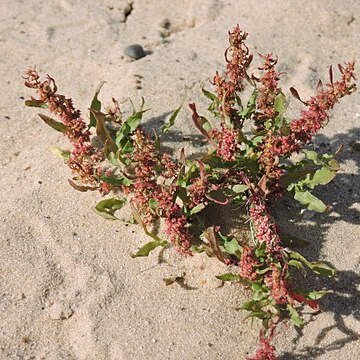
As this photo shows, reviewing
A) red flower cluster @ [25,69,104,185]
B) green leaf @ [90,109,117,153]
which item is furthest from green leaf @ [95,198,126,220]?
green leaf @ [90,109,117,153]

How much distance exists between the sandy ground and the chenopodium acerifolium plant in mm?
154

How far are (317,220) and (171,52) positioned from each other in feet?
6.11

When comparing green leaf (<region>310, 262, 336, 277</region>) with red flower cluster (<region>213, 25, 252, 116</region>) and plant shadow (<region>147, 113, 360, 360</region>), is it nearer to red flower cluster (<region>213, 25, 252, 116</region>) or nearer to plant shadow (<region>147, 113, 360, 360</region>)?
plant shadow (<region>147, 113, 360, 360</region>)

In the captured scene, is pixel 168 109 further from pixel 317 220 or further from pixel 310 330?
pixel 310 330

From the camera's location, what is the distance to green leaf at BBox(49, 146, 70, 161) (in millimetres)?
3422

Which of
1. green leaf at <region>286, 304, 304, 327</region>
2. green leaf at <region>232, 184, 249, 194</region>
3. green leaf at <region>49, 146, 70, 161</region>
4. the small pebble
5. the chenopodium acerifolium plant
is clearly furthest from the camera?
the small pebble

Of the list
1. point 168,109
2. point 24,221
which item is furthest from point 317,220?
point 24,221

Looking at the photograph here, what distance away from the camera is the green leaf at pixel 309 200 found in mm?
2891

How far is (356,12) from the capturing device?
488 cm

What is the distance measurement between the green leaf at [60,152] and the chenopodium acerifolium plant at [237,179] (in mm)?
250

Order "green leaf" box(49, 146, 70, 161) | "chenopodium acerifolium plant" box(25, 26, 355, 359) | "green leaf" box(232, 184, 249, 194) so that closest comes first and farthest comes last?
"chenopodium acerifolium plant" box(25, 26, 355, 359)
"green leaf" box(232, 184, 249, 194)
"green leaf" box(49, 146, 70, 161)

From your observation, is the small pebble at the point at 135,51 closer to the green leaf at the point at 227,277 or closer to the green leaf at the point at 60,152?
the green leaf at the point at 60,152

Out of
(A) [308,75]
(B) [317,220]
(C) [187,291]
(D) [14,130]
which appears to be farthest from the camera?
(A) [308,75]

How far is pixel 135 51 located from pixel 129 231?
1.72 metres
